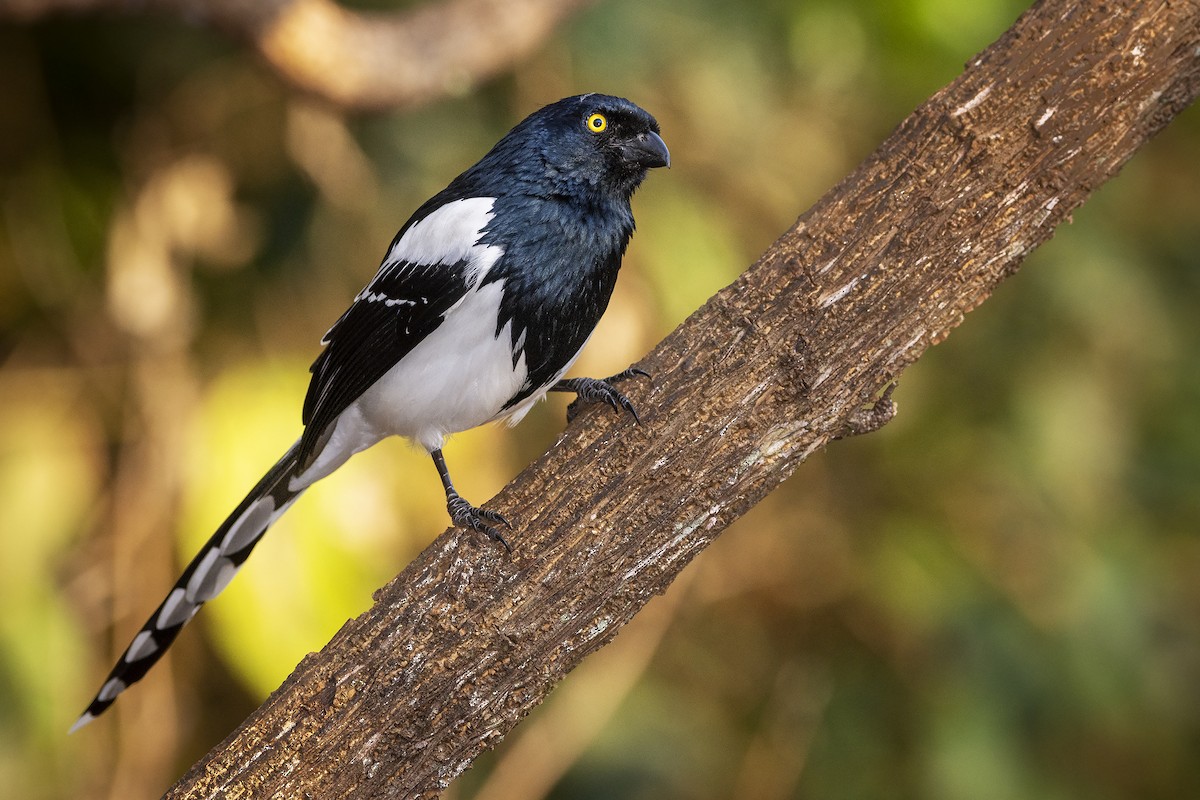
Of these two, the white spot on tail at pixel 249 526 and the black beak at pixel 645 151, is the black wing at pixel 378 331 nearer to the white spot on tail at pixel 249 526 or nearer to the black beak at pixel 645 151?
the white spot on tail at pixel 249 526

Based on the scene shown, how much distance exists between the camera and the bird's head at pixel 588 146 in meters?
3.05

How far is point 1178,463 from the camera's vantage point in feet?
18.2

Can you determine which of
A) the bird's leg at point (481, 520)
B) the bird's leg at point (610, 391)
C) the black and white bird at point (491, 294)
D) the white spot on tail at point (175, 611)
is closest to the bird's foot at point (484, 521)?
the bird's leg at point (481, 520)

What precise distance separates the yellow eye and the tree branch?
134 cm

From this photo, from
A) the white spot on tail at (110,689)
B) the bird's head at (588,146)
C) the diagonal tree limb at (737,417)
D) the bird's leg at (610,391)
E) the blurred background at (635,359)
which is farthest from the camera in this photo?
the blurred background at (635,359)

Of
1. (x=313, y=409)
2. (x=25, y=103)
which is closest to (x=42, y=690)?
(x=313, y=409)

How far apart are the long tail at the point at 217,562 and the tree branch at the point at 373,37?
4.57ft

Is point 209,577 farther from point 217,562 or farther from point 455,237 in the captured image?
point 455,237

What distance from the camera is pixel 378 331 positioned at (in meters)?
3.11

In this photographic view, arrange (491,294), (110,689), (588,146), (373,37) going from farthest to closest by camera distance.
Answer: (373,37) → (110,689) → (588,146) → (491,294)

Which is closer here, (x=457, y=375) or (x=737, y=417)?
(x=737, y=417)

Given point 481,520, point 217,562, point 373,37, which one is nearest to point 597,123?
point 481,520

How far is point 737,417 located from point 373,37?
90.9 inches

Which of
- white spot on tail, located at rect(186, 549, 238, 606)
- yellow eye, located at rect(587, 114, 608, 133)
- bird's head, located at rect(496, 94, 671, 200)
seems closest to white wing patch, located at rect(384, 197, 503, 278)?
bird's head, located at rect(496, 94, 671, 200)
